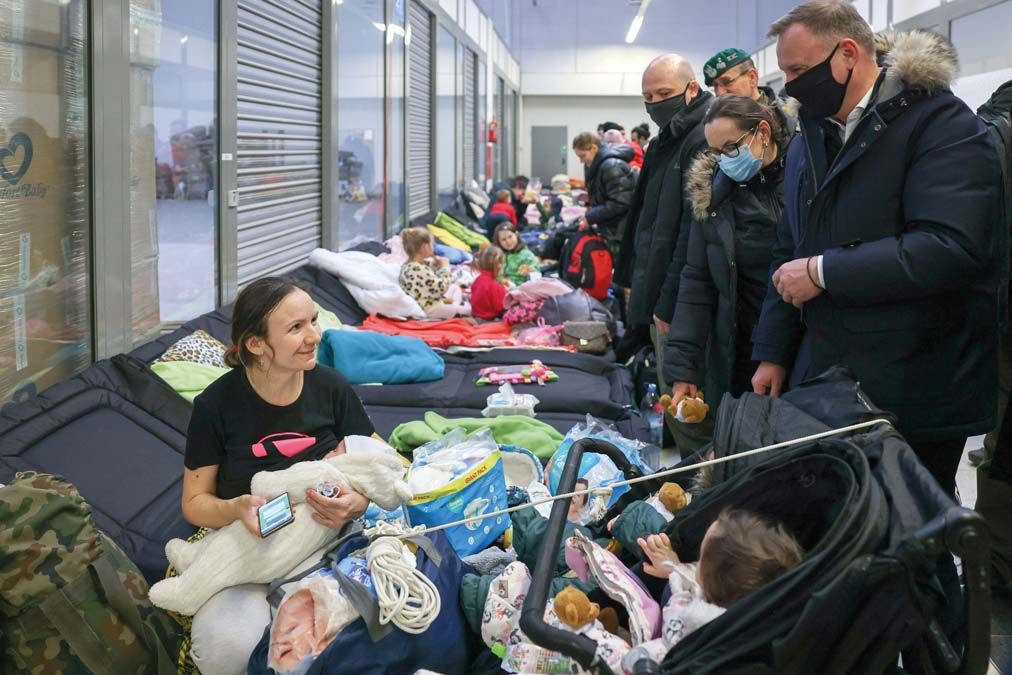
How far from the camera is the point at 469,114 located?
14.8 m

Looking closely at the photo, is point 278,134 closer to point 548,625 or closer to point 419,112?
point 548,625

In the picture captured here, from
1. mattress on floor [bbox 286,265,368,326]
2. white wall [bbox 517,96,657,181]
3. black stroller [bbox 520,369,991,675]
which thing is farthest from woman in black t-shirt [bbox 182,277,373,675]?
white wall [bbox 517,96,657,181]

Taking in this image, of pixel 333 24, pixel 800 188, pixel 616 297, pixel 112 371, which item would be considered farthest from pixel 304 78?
pixel 800 188

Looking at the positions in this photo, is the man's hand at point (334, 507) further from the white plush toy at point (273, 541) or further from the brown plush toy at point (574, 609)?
the brown plush toy at point (574, 609)

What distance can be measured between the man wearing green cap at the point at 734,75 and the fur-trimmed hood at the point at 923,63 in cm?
146

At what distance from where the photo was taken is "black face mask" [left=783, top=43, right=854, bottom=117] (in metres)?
2.38

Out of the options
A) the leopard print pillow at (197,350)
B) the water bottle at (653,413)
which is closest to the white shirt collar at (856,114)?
the water bottle at (653,413)

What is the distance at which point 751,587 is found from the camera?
1.69 meters

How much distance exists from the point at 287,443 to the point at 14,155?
1.33 m

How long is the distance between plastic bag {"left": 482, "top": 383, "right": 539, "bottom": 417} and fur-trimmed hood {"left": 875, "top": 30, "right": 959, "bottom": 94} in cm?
249

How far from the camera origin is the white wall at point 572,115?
24406mm

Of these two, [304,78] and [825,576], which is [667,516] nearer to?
[825,576]

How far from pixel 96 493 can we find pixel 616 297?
16.3ft

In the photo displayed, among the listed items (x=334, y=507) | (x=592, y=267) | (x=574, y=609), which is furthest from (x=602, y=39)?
(x=574, y=609)
